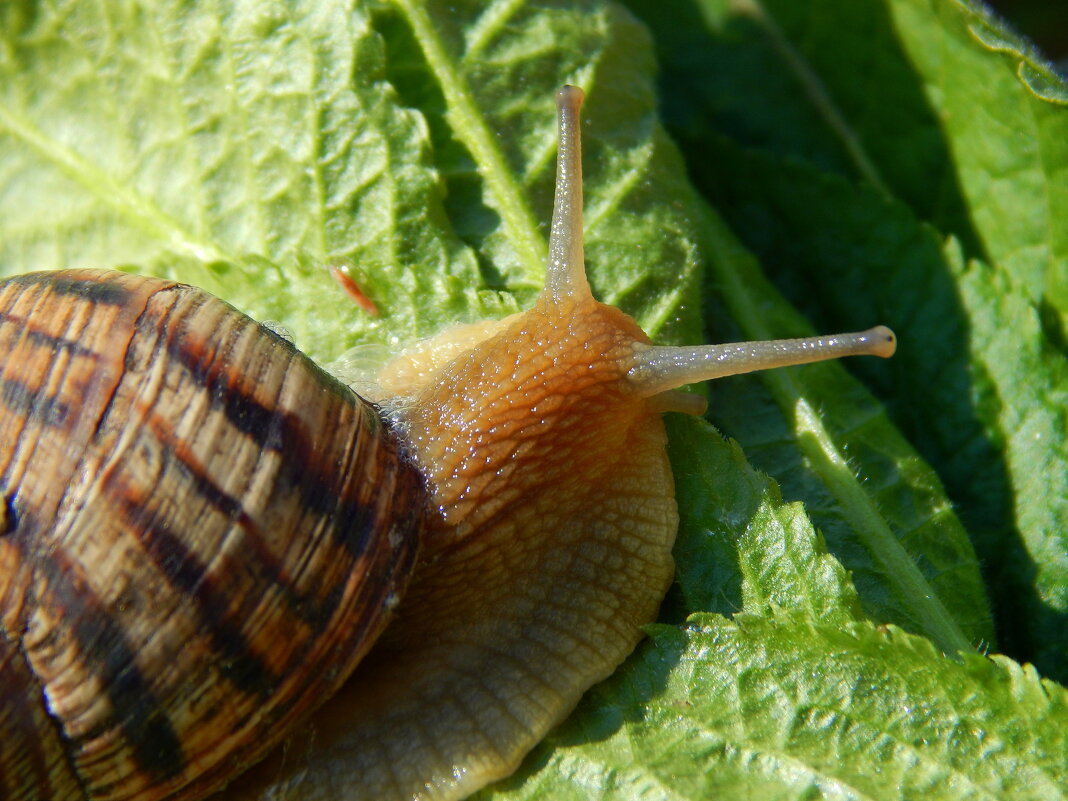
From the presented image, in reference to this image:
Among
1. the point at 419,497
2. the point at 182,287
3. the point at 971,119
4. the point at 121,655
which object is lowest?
the point at 121,655

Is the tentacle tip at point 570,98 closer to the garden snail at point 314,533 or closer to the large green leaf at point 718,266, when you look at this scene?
the garden snail at point 314,533

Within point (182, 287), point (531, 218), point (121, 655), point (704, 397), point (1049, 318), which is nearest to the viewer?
point (121, 655)

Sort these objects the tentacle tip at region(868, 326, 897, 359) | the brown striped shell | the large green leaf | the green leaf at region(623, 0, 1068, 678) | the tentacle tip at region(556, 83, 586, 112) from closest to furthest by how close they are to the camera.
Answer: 1. the brown striped shell
2. the large green leaf
3. the tentacle tip at region(868, 326, 897, 359)
4. the tentacle tip at region(556, 83, 586, 112)
5. the green leaf at region(623, 0, 1068, 678)

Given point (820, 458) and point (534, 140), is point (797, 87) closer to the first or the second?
point (534, 140)

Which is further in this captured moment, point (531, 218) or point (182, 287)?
point (531, 218)

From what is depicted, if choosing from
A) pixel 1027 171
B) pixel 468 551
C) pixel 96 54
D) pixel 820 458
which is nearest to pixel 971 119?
pixel 1027 171

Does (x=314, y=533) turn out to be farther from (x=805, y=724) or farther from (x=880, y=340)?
(x=880, y=340)

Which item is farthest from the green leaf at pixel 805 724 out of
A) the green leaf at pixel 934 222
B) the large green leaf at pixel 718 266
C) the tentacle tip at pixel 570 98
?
the tentacle tip at pixel 570 98

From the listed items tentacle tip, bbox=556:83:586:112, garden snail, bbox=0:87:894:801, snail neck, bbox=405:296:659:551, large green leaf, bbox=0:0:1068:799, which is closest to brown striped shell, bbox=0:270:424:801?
garden snail, bbox=0:87:894:801

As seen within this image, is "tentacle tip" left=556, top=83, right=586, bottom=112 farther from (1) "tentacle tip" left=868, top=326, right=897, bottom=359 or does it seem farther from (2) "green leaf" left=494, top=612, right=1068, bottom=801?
(2) "green leaf" left=494, top=612, right=1068, bottom=801
